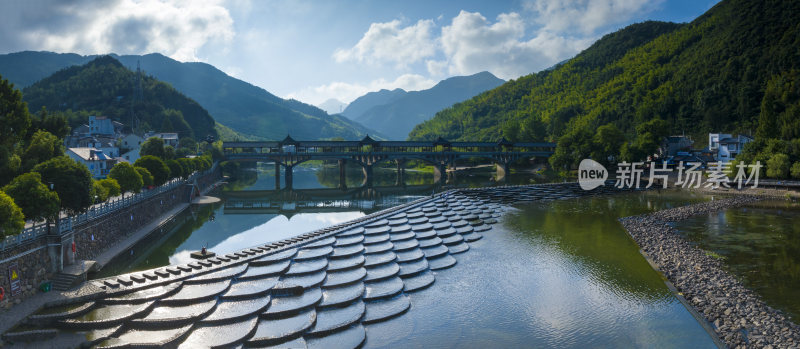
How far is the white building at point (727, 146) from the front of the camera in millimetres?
71625

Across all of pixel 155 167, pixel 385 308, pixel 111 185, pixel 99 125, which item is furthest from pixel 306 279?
pixel 99 125

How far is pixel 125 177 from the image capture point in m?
34.3

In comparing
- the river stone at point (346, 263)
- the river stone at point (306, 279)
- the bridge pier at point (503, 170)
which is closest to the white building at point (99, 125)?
the bridge pier at point (503, 170)

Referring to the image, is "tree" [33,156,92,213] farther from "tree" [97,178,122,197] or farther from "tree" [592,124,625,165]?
"tree" [592,124,625,165]

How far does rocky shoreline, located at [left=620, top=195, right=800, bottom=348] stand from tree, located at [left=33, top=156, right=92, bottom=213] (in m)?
29.7

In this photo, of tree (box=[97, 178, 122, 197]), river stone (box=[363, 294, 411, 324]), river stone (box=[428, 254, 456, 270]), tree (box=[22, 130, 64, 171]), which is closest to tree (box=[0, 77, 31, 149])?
tree (box=[22, 130, 64, 171])

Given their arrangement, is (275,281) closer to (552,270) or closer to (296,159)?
(552,270)

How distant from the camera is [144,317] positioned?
1722 cm

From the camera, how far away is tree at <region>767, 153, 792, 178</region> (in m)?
50.9

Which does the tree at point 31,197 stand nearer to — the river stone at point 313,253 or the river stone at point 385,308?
the river stone at point 313,253

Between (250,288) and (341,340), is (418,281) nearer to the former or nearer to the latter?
(341,340)

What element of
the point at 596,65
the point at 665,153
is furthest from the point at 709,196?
the point at 596,65

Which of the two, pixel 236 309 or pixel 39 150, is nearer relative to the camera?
pixel 236 309

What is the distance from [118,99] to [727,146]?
13357 cm
